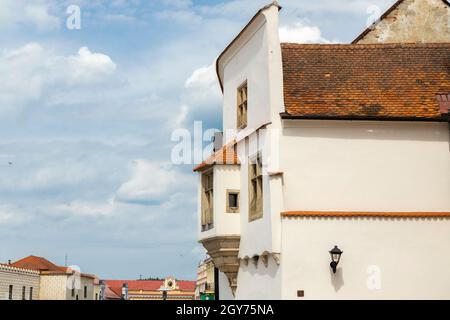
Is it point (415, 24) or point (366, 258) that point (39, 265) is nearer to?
point (415, 24)

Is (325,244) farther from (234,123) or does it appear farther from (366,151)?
(234,123)

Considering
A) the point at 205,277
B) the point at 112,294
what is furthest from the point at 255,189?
the point at 112,294

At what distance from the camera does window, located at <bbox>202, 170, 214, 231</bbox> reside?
24078 millimetres

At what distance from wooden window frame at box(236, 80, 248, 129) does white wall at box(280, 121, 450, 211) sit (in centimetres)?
317

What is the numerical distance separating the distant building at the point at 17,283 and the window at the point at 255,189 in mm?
56284

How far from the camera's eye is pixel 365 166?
69.8 feet

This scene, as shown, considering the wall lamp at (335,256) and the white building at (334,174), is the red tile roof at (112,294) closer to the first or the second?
the white building at (334,174)

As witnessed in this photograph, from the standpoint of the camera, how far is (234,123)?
25.3 meters

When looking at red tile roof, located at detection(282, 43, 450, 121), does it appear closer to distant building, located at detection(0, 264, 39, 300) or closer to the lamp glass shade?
the lamp glass shade

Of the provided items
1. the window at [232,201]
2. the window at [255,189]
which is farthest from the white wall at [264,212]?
the window at [232,201]

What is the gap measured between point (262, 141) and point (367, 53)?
15.6 feet

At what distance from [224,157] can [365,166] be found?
477cm

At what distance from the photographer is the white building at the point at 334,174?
20219mm
